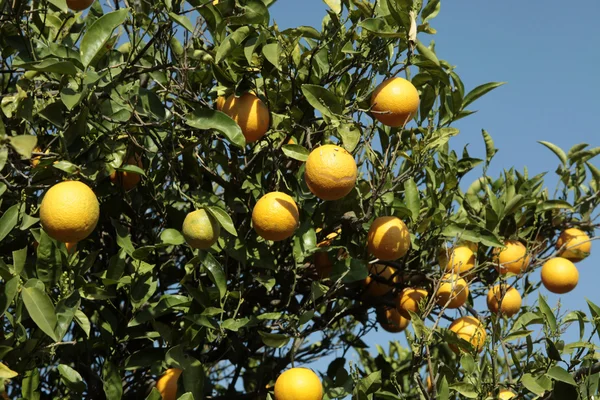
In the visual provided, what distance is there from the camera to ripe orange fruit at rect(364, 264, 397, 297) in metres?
2.88

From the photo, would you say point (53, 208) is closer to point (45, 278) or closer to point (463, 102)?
point (45, 278)

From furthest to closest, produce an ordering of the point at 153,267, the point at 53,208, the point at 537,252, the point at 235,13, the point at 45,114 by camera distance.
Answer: the point at 537,252, the point at 153,267, the point at 235,13, the point at 45,114, the point at 53,208

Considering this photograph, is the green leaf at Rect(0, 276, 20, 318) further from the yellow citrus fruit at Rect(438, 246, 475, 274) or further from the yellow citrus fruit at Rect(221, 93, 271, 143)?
the yellow citrus fruit at Rect(438, 246, 475, 274)

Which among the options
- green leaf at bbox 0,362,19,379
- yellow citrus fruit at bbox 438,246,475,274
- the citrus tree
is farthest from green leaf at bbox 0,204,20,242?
yellow citrus fruit at bbox 438,246,475,274

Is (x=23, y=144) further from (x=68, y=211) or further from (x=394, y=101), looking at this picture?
(x=394, y=101)

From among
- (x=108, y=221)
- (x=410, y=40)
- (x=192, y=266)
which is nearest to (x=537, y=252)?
(x=410, y=40)

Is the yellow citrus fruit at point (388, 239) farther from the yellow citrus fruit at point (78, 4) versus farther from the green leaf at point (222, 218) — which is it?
the yellow citrus fruit at point (78, 4)

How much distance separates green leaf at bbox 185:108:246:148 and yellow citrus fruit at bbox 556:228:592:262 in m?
1.71

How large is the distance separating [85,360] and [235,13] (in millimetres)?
1324

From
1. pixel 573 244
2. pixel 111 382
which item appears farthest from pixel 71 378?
pixel 573 244

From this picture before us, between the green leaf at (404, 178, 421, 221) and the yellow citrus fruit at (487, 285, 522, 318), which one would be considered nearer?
the green leaf at (404, 178, 421, 221)

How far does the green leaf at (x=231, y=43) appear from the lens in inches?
85.7

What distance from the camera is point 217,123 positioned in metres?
2.20

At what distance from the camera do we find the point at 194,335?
2.39m
